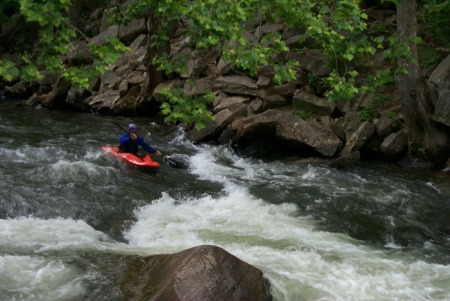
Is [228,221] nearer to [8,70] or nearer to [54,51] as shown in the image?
[54,51]

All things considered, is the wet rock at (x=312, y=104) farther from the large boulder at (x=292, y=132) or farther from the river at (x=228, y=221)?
the river at (x=228, y=221)

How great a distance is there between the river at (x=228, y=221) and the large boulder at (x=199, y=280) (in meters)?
0.32

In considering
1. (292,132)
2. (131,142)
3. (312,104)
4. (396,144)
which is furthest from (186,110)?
(312,104)

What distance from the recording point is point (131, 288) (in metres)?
4.68

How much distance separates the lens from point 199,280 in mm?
4309

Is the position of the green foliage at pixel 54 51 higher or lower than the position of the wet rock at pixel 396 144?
higher

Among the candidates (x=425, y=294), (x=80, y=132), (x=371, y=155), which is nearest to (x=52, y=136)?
(x=80, y=132)

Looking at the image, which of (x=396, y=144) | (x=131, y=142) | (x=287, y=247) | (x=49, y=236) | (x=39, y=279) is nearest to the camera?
(x=39, y=279)

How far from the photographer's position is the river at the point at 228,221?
5215 millimetres

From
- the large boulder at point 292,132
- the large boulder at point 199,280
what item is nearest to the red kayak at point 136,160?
the large boulder at point 292,132

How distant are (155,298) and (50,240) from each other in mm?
2335

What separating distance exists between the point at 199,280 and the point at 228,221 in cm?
294

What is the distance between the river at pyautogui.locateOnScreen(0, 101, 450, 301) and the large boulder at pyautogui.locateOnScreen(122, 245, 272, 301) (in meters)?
0.32

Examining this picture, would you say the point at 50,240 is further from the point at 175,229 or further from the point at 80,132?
the point at 80,132
